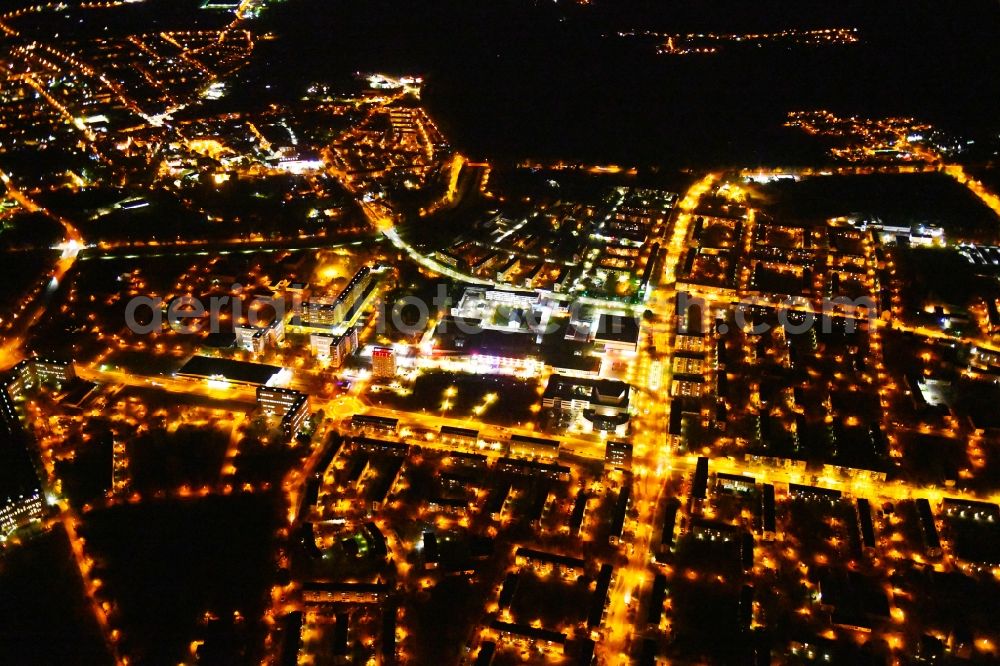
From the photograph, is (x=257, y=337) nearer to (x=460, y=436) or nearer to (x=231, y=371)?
(x=231, y=371)

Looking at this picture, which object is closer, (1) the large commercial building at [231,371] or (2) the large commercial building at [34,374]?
(2) the large commercial building at [34,374]

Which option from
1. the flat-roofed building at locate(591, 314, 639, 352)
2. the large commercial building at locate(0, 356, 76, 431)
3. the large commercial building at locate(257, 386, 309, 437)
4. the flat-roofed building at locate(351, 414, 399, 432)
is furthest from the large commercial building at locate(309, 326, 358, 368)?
the flat-roofed building at locate(591, 314, 639, 352)

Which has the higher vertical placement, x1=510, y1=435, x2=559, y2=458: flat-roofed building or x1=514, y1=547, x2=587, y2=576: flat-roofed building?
x1=510, y1=435, x2=559, y2=458: flat-roofed building

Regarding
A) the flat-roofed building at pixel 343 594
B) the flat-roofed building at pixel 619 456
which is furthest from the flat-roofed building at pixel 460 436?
the flat-roofed building at pixel 343 594

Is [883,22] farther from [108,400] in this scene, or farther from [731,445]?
[108,400]

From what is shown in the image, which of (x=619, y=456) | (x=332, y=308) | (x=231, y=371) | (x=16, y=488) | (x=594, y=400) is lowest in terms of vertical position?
(x=16, y=488)

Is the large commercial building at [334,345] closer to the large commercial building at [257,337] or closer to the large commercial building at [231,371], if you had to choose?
the large commercial building at [257,337]

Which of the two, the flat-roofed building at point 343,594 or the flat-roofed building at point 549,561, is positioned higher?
the flat-roofed building at point 549,561

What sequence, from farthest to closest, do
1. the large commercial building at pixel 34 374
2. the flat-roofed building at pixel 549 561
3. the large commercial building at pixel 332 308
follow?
the large commercial building at pixel 332 308 → the large commercial building at pixel 34 374 → the flat-roofed building at pixel 549 561

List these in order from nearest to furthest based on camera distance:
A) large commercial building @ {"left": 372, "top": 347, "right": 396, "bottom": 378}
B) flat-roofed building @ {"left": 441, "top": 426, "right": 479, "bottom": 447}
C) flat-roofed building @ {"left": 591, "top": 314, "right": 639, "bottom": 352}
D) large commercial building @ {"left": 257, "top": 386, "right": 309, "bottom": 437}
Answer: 1. flat-roofed building @ {"left": 441, "top": 426, "right": 479, "bottom": 447}
2. large commercial building @ {"left": 257, "top": 386, "right": 309, "bottom": 437}
3. large commercial building @ {"left": 372, "top": 347, "right": 396, "bottom": 378}
4. flat-roofed building @ {"left": 591, "top": 314, "right": 639, "bottom": 352}

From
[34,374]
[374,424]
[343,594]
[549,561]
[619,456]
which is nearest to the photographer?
[343,594]

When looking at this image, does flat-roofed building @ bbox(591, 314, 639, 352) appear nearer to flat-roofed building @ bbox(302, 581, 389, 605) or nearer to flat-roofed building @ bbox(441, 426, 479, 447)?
flat-roofed building @ bbox(441, 426, 479, 447)

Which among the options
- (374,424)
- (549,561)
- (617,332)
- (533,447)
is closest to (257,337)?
(374,424)
